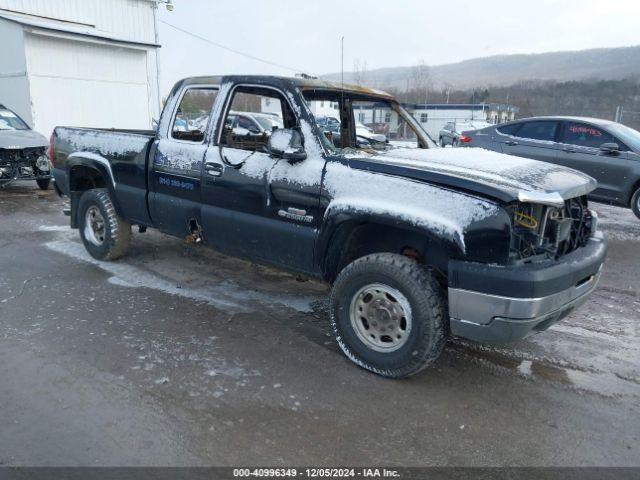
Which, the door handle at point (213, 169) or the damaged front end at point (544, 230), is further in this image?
the door handle at point (213, 169)

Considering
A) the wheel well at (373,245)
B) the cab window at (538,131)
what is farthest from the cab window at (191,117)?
the cab window at (538,131)

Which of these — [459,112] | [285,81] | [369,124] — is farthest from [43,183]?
[459,112]

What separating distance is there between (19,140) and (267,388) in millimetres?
9529

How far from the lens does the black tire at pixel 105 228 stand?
5770 mm

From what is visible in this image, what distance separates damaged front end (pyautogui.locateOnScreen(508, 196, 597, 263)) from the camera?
122 inches


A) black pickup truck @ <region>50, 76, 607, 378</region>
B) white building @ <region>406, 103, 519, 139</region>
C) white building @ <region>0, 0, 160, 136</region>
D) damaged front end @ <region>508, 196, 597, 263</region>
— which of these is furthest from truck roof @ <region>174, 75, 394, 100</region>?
white building @ <region>406, 103, 519, 139</region>

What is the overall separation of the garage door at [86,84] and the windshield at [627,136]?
13957 mm

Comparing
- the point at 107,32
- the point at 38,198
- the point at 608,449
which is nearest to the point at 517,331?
the point at 608,449

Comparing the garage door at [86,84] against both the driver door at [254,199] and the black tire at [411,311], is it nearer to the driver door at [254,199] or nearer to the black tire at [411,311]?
the driver door at [254,199]

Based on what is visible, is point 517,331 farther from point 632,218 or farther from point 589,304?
point 632,218

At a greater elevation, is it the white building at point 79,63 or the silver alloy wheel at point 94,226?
the white building at point 79,63

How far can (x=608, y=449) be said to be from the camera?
9.48ft

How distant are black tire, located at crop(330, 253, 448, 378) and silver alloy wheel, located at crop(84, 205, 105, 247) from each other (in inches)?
138

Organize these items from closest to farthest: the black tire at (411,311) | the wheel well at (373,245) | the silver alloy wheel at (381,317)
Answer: the black tire at (411,311), the silver alloy wheel at (381,317), the wheel well at (373,245)
